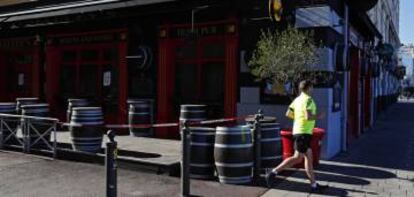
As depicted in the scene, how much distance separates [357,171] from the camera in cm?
1047

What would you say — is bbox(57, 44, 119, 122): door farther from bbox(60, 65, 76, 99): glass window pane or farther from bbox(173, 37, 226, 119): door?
bbox(173, 37, 226, 119): door

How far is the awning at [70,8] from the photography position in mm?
15086

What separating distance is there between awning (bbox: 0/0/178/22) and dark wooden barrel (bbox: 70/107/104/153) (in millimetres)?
4070

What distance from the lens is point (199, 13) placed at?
13922 millimetres

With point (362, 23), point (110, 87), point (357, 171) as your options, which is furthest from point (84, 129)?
point (362, 23)

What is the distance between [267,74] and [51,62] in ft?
31.7

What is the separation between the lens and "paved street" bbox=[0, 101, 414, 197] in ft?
27.6

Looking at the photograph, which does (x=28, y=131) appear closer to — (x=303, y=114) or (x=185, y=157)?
(x=185, y=157)

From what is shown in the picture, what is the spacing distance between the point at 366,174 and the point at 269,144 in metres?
2.08

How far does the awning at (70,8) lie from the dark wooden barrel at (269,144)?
5.83 m

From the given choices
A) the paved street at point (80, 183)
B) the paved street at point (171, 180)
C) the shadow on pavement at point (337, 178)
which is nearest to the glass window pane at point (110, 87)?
the paved street at point (171, 180)

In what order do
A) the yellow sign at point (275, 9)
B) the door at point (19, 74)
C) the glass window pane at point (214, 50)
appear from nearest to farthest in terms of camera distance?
the yellow sign at point (275, 9) → the glass window pane at point (214, 50) → the door at point (19, 74)

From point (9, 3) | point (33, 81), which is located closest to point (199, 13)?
point (33, 81)

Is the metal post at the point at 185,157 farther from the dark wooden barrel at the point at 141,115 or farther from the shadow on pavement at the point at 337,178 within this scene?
the dark wooden barrel at the point at 141,115
